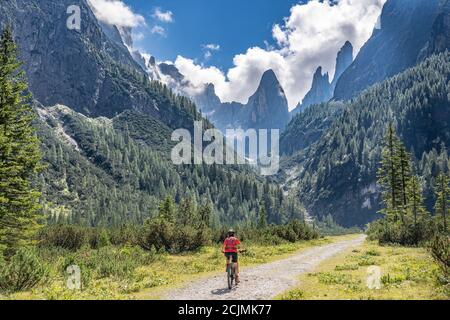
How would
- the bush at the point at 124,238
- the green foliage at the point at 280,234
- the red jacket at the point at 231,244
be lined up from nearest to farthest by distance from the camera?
1. the red jacket at the point at 231,244
2. the bush at the point at 124,238
3. the green foliage at the point at 280,234

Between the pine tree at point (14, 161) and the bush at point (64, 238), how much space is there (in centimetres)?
645

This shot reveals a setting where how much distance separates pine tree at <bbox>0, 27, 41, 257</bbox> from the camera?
24.3 meters

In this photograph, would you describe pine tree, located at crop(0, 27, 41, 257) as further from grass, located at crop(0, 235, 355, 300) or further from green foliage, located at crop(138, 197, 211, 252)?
green foliage, located at crop(138, 197, 211, 252)

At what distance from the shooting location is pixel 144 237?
1389 inches

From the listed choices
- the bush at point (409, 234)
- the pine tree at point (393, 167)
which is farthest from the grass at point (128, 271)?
the pine tree at point (393, 167)

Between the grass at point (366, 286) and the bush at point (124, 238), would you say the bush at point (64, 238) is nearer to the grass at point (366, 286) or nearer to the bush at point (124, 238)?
the bush at point (124, 238)

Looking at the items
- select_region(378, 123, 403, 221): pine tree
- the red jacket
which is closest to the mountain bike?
the red jacket

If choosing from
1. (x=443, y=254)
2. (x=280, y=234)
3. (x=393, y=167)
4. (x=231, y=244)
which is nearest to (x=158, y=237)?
(x=280, y=234)

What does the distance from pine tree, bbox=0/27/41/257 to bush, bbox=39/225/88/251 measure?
6.45 m

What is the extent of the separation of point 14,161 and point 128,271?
10839mm

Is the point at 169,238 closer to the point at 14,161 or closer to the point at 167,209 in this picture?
the point at 14,161

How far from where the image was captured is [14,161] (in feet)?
83.5

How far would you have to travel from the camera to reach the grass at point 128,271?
1607 cm
